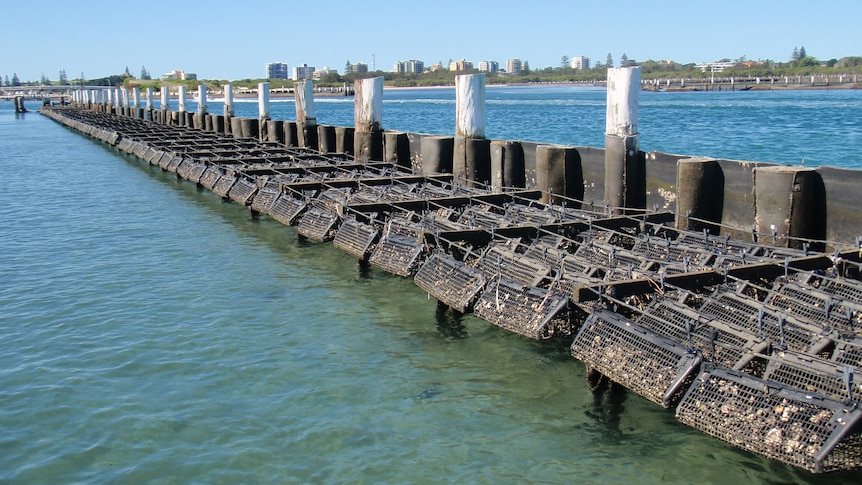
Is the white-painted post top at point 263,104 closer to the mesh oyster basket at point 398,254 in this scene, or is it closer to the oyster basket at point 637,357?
the mesh oyster basket at point 398,254

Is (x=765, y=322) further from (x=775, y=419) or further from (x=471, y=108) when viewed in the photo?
(x=471, y=108)

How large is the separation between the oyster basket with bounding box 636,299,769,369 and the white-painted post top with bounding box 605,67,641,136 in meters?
5.94

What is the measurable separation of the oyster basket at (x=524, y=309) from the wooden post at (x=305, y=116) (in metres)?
21.1

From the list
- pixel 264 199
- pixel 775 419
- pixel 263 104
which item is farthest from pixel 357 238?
pixel 263 104

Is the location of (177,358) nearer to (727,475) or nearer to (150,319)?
(150,319)

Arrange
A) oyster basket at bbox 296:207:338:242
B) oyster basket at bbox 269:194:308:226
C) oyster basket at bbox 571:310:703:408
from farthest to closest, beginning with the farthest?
oyster basket at bbox 269:194:308:226 → oyster basket at bbox 296:207:338:242 → oyster basket at bbox 571:310:703:408

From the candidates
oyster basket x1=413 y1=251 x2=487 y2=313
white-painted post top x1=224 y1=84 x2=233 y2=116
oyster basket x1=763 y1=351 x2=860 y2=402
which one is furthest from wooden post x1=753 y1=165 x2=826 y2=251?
white-painted post top x1=224 y1=84 x2=233 y2=116

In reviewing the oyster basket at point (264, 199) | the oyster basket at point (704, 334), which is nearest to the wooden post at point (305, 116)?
the oyster basket at point (264, 199)

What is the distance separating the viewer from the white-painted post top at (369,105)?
73.7 feet

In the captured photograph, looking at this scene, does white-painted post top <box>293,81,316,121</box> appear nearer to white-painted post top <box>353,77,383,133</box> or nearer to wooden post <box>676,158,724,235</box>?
white-painted post top <box>353,77,383,133</box>

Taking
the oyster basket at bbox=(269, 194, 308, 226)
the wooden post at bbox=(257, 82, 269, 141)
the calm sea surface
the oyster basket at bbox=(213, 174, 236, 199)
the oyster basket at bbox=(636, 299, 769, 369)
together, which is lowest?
the calm sea surface

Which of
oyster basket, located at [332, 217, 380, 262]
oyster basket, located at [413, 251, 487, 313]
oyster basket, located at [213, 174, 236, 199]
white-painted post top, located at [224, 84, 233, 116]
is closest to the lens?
oyster basket, located at [413, 251, 487, 313]

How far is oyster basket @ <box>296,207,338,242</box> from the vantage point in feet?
42.3

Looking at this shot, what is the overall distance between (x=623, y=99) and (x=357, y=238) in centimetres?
494
